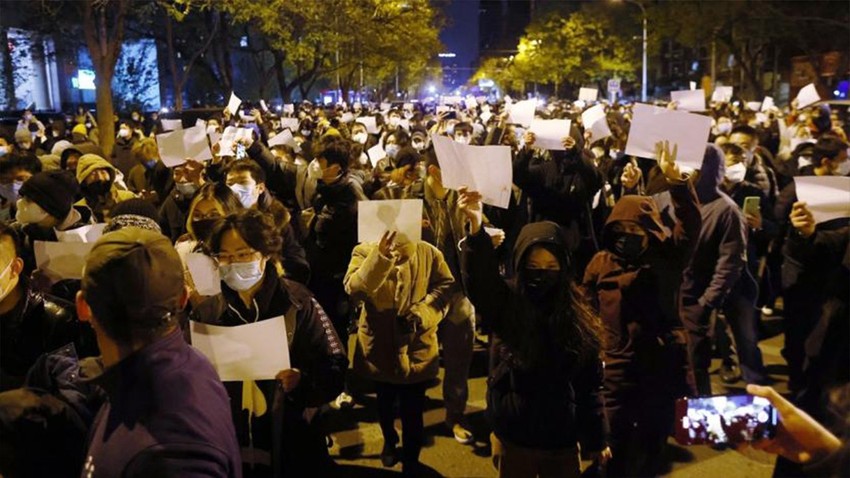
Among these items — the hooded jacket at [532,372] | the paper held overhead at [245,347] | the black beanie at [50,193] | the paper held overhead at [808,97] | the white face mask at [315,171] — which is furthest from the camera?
the paper held overhead at [808,97]

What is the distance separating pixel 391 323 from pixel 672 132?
6.58ft

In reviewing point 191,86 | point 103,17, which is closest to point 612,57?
point 191,86

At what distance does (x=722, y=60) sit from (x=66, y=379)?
2282 inches

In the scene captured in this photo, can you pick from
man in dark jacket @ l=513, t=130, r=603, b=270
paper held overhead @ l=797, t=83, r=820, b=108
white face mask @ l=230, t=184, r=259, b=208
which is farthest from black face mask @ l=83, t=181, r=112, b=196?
paper held overhead @ l=797, t=83, r=820, b=108

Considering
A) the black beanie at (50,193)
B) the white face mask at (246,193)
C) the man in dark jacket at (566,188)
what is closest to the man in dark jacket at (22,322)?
the black beanie at (50,193)

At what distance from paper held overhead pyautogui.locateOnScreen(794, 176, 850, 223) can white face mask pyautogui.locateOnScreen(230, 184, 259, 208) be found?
11.6 ft

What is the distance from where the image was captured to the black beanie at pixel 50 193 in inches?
169

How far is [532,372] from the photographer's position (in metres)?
3.24

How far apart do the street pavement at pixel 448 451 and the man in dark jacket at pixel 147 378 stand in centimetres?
317

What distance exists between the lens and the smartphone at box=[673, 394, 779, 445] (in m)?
2.27

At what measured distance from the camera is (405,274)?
433 centimetres

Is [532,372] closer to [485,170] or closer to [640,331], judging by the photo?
[640,331]

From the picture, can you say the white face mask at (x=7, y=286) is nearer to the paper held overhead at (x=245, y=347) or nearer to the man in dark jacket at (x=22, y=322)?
the man in dark jacket at (x=22, y=322)

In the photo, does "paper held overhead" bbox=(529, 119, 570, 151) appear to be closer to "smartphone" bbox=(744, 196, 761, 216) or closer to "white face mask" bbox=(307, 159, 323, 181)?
"smartphone" bbox=(744, 196, 761, 216)
